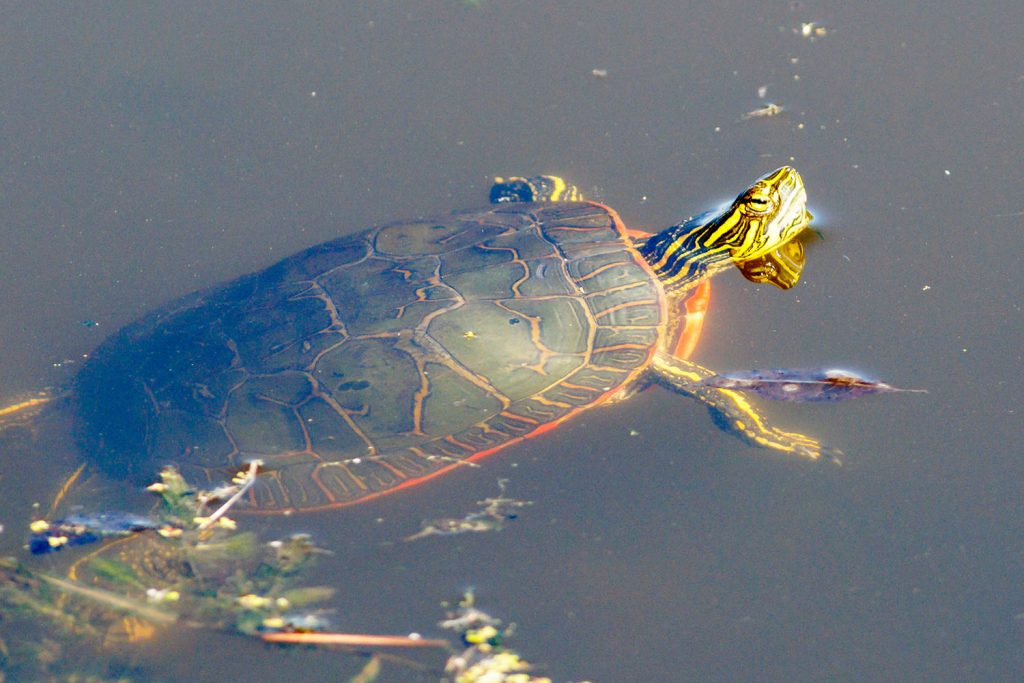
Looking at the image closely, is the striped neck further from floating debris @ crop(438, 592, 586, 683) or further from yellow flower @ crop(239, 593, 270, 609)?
yellow flower @ crop(239, 593, 270, 609)

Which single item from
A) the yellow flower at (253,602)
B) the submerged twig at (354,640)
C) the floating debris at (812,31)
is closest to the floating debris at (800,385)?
the submerged twig at (354,640)

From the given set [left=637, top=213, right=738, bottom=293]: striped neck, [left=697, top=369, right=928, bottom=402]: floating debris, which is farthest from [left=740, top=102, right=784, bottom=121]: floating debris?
[left=697, top=369, right=928, bottom=402]: floating debris

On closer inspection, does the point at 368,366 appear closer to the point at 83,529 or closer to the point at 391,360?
the point at 391,360

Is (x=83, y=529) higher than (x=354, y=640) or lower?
higher

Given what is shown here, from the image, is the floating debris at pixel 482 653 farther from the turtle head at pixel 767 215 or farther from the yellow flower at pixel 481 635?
the turtle head at pixel 767 215

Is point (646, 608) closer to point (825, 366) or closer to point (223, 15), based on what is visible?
point (825, 366)

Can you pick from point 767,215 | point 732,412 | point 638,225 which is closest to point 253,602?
point 732,412
